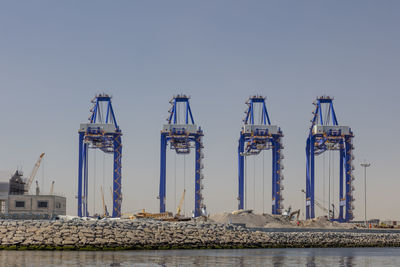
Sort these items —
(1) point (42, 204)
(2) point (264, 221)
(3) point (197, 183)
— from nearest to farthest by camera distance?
1. (2) point (264, 221)
2. (1) point (42, 204)
3. (3) point (197, 183)

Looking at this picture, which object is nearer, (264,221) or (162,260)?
(162,260)

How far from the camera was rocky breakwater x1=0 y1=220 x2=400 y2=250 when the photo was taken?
52.8 m

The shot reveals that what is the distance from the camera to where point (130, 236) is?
2169 inches

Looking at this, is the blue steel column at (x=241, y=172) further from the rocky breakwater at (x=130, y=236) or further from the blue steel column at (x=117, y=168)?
the rocky breakwater at (x=130, y=236)

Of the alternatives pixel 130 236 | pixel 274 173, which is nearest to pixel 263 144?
pixel 274 173

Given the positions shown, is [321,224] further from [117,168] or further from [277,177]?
[117,168]

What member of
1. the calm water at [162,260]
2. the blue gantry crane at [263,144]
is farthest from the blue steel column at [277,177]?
the calm water at [162,260]

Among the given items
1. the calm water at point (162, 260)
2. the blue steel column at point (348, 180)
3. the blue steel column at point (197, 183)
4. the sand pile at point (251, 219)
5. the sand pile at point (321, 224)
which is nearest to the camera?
the calm water at point (162, 260)

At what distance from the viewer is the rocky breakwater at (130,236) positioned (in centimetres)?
5275

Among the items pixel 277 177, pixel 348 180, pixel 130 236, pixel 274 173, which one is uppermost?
pixel 274 173

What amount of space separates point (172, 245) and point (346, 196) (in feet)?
204

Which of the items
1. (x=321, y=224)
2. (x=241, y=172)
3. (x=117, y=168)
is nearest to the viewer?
(x=321, y=224)

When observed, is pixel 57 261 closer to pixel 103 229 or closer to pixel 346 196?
pixel 103 229

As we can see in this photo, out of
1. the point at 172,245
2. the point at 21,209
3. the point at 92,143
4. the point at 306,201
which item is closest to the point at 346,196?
the point at 306,201
